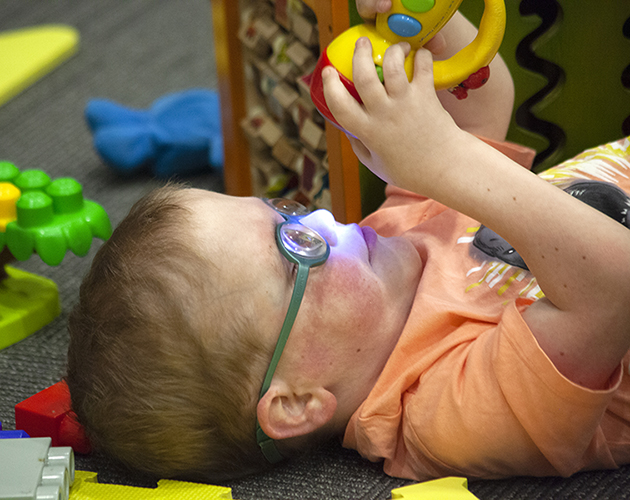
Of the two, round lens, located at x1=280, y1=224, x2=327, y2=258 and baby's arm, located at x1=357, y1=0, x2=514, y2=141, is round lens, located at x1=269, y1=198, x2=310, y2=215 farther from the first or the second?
baby's arm, located at x1=357, y1=0, x2=514, y2=141

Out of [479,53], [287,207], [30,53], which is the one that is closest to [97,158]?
[30,53]

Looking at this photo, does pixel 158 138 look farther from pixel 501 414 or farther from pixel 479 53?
pixel 501 414

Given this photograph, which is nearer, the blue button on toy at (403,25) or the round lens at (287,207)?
the blue button on toy at (403,25)

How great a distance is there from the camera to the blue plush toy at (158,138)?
5.04 ft

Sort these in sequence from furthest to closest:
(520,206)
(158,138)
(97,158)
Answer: (97,158) → (158,138) → (520,206)

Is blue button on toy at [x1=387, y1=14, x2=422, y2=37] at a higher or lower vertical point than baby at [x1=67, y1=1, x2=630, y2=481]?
higher

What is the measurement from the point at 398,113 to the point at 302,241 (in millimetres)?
181

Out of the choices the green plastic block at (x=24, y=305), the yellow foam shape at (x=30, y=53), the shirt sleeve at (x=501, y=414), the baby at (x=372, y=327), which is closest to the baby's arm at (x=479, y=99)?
the baby at (x=372, y=327)

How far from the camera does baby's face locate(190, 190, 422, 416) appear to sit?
2.46 feet

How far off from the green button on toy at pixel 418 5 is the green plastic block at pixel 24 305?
0.73 m

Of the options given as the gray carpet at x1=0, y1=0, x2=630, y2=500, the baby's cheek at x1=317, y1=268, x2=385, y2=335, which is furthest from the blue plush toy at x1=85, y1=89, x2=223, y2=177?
the baby's cheek at x1=317, y1=268, x2=385, y2=335

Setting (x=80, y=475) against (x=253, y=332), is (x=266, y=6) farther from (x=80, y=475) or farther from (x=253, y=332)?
(x=80, y=475)

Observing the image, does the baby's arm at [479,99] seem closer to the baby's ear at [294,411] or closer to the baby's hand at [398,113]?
the baby's hand at [398,113]

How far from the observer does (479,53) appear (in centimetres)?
74
